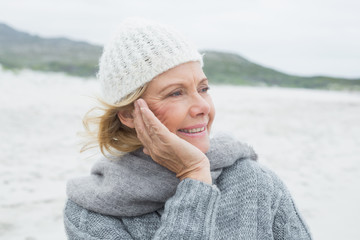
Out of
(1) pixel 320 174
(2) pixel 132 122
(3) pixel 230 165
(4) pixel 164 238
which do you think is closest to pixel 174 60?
(2) pixel 132 122

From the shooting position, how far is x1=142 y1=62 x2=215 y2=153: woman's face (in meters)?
1.75

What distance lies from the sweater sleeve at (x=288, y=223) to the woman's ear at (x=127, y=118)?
865 millimetres

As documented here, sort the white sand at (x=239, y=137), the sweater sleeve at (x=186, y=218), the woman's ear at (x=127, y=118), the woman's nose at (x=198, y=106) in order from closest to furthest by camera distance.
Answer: the sweater sleeve at (x=186, y=218)
the woman's nose at (x=198, y=106)
the woman's ear at (x=127, y=118)
the white sand at (x=239, y=137)

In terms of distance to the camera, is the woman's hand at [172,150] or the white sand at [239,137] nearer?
the woman's hand at [172,150]

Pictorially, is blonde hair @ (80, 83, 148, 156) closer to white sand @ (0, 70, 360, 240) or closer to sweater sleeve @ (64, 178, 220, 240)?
white sand @ (0, 70, 360, 240)

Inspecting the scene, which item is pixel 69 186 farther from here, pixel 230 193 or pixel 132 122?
pixel 230 193

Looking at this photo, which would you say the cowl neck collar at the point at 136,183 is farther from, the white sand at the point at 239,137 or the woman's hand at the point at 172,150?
the white sand at the point at 239,137

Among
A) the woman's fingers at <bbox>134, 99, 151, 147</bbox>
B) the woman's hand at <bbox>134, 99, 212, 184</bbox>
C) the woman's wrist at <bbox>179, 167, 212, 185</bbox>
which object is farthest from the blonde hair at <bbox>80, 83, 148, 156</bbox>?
the woman's wrist at <bbox>179, 167, 212, 185</bbox>

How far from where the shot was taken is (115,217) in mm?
1825

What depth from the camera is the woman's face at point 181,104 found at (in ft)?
5.75

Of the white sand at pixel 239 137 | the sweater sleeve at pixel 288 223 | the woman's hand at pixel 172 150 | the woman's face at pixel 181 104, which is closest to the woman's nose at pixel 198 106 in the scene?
the woman's face at pixel 181 104

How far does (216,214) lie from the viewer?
1.58 meters

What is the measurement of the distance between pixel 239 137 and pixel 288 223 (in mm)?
7281

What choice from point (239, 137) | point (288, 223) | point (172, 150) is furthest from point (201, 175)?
point (239, 137)
